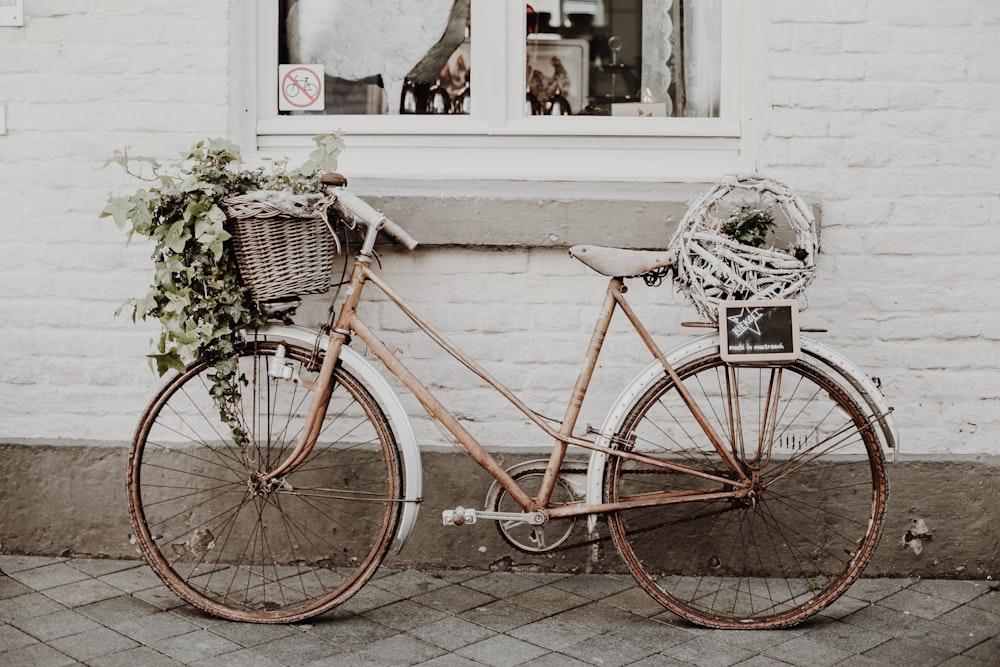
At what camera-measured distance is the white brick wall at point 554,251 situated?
4.36 metres

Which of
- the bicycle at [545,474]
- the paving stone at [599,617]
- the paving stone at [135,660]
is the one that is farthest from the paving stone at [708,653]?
the paving stone at [135,660]

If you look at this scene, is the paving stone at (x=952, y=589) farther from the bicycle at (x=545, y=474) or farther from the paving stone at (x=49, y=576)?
the paving stone at (x=49, y=576)

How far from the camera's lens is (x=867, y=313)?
14.6ft

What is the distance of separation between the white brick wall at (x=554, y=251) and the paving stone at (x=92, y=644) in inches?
38.6

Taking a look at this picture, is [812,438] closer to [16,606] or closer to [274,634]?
[274,634]

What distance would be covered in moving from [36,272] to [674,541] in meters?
2.65

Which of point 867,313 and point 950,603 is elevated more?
point 867,313

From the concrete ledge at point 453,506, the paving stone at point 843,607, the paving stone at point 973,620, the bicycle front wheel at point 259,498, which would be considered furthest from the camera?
the bicycle front wheel at point 259,498

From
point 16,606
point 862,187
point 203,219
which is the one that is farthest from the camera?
point 862,187

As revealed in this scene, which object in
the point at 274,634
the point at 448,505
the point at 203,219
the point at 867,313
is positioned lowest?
the point at 274,634

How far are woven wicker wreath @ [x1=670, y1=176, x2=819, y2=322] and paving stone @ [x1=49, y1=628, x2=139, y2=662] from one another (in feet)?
7.06

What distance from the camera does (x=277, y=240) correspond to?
3793mm

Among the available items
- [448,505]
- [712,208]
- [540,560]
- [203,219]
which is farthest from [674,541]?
[203,219]

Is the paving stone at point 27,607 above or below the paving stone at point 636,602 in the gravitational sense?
above
